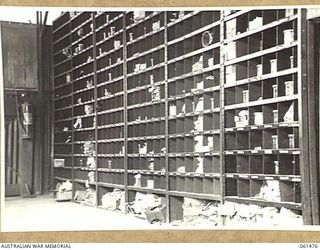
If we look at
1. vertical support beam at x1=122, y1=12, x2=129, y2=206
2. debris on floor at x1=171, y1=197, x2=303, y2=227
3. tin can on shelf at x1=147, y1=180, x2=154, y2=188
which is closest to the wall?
vertical support beam at x1=122, y1=12, x2=129, y2=206

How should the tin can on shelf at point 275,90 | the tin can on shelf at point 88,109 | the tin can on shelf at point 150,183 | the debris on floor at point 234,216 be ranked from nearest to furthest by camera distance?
1. the debris on floor at point 234,216
2. the tin can on shelf at point 275,90
3. the tin can on shelf at point 88,109
4. the tin can on shelf at point 150,183

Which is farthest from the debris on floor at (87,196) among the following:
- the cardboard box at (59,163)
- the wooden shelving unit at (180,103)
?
the cardboard box at (59,163)

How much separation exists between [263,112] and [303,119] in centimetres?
20

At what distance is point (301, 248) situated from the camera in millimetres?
1657

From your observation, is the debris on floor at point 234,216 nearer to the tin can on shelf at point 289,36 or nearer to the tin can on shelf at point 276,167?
the tin can on shelf at point 276,167

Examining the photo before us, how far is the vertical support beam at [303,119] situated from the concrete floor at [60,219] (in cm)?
49

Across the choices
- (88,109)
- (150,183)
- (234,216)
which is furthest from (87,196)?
(234,216)

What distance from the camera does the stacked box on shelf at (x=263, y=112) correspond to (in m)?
1.86

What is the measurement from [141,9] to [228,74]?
46 centimetres

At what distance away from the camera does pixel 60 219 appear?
1794 mm

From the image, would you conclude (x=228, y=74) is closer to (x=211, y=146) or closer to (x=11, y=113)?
(x=211, y=146)

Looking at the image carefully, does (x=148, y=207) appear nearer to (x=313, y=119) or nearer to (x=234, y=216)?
Result: (x=234, y=216)

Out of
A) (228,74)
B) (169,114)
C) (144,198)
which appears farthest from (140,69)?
(144,198)

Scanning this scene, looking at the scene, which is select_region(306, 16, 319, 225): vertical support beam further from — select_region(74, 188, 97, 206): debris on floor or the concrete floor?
select_region(74, 188, 97, 206): debris on floor
